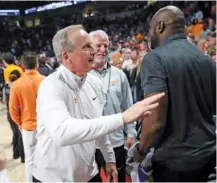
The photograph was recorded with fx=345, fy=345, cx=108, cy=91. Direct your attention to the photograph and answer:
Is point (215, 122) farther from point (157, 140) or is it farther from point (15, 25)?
point (15, 25)

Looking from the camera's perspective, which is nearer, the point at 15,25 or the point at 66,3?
the point at 66,3

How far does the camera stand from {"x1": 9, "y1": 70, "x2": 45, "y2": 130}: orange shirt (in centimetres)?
347

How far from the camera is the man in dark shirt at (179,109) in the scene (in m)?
1.58

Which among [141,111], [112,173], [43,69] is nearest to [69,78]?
[141,111]

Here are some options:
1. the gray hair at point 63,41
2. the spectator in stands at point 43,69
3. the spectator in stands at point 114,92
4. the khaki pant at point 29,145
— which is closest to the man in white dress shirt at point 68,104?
the gray hair at point 63,41

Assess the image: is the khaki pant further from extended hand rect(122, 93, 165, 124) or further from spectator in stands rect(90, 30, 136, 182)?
extended hand rect(122, 93, 165, 124)

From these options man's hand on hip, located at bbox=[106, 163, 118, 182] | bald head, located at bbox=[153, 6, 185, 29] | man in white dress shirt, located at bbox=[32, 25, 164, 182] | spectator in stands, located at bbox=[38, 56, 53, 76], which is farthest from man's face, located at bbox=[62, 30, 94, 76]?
spectator in stands, located at bbox=[38, 56, 53, 76]

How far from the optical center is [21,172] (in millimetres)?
4117

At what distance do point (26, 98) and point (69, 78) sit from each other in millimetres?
1917

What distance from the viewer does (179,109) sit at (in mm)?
1604

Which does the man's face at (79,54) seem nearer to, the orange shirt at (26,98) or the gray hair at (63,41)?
the gray hair at (63,41)

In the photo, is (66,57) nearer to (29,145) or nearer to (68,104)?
(68,104)

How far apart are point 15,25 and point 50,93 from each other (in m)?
24.3

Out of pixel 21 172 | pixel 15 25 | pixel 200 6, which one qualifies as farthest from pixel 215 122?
pixel 15 25
